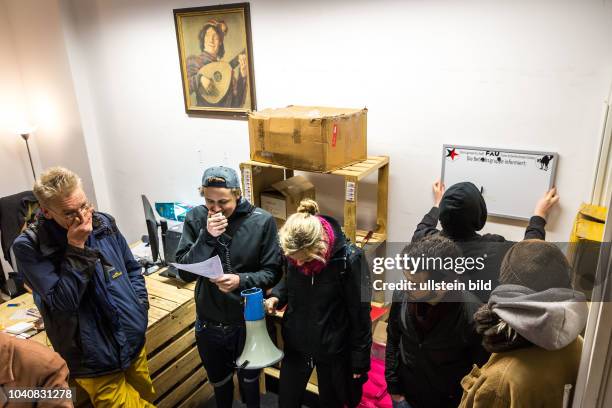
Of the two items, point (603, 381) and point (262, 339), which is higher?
point (603, 381)

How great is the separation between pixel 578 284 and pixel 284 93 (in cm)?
201

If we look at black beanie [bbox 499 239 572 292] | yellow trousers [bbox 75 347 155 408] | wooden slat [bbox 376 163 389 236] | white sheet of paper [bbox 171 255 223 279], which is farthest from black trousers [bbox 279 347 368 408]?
wooden slat [bbox 376 163 389 236]

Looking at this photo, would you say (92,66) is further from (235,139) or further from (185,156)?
(235,139)

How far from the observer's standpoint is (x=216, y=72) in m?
2.98

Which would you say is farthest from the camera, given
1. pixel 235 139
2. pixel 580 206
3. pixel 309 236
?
pixel 235 139

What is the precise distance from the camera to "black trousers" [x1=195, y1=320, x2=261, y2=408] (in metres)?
2.00

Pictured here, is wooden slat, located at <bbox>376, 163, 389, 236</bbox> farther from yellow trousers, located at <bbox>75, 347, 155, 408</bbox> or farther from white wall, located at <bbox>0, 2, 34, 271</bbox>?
white wall, located at <bbox>0, 2, 34, 271</bbox>

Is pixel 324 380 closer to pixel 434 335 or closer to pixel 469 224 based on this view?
pixel 434 335

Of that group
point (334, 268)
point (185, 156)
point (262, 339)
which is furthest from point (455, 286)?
point (185, 156)

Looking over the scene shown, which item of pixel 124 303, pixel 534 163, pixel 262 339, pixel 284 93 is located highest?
pixel 284 93

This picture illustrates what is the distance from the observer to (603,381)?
2.88ft

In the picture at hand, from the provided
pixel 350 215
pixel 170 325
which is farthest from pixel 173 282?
pixel 350 215

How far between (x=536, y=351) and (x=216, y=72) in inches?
101

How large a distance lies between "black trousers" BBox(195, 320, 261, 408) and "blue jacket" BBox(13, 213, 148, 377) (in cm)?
28
